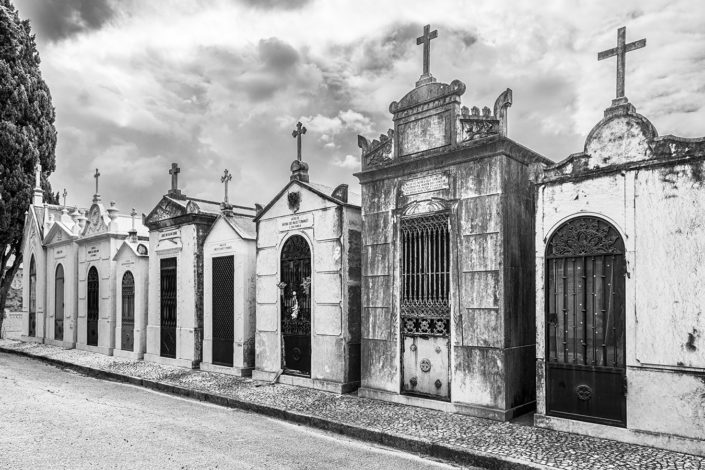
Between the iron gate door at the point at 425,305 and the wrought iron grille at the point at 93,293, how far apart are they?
11748 mm

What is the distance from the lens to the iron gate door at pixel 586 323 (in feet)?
21.6

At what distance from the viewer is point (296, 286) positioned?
10719 mm

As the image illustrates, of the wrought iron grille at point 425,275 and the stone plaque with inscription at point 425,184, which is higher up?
the stone plaque with inscription at point 425,184

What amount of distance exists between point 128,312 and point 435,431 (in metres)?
11.3

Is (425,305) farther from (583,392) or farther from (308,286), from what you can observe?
(308,286)

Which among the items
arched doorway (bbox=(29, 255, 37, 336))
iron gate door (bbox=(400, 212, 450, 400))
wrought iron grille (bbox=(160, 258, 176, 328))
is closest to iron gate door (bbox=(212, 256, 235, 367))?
wrought iron grille (bbox=(160, 258, 176, 328))

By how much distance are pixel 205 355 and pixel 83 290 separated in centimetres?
714

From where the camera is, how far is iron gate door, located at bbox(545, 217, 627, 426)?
21.6ft

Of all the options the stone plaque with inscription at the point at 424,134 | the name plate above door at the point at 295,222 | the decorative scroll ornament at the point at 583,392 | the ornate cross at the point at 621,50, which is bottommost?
the decorative scroll ornament at the point at 583,392

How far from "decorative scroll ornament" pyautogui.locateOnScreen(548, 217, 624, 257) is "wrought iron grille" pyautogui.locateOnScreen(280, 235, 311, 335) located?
4827 millimetres

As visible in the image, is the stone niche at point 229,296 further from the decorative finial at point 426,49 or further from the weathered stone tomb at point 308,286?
the decorative finial at point 426,49

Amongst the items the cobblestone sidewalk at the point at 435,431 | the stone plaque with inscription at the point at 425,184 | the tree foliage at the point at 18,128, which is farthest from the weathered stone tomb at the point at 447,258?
the tree foliage at the point at 18,128

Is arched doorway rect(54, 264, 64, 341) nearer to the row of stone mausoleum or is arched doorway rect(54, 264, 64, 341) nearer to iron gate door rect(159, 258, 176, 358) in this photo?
iron gate door rect(159, 258, 176, 358)

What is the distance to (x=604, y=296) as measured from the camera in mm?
6770
